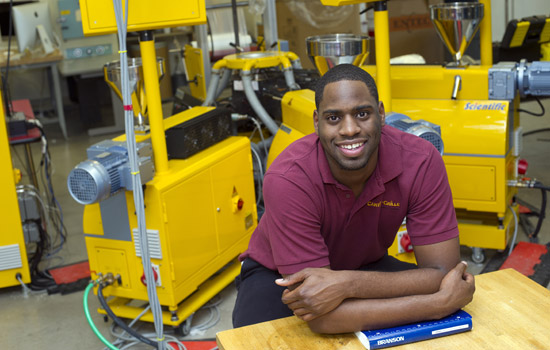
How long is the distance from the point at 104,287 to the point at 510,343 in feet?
6.48

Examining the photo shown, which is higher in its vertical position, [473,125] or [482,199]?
[473,125]

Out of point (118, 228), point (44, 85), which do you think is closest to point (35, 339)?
point (118, 228)

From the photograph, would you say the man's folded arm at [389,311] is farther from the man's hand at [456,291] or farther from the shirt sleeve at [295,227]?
the shirt sleeve at [295,227]

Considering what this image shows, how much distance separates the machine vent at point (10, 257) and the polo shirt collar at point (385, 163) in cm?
216

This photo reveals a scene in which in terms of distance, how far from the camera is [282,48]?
15.1 ft

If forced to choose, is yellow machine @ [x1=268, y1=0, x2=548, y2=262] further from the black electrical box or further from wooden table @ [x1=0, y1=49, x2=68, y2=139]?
wooden table @ [x1=0, y1=49, x2=68, y2=139]

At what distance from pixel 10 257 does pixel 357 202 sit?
89.6 inches

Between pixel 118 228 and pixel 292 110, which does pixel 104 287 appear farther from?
pixel 292 110

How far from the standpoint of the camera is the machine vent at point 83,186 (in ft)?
8.64

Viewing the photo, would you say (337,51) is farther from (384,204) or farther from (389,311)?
(389,311)

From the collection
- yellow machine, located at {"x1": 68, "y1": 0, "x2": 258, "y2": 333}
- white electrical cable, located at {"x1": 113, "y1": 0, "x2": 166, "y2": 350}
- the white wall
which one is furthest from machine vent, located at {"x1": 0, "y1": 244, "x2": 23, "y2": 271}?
the white wall

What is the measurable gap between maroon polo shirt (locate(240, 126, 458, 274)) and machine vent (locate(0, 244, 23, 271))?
207cm

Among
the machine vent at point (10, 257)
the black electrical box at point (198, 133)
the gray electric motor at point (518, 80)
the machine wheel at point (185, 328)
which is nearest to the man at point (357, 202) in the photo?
the black electrical box at point (198, 133)

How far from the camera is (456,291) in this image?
167cm
